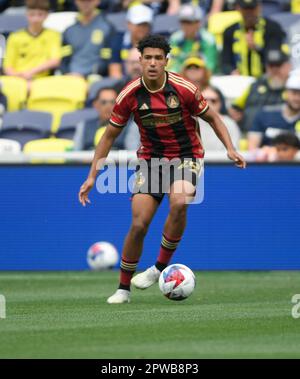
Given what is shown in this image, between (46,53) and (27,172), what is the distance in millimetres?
3595

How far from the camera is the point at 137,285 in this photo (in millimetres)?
11398

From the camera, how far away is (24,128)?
56.0 feet

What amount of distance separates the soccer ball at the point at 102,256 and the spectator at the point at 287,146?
2.55m

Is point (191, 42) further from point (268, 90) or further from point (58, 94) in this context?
point (58, 94)

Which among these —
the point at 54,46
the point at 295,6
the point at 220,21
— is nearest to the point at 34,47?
the point at 54,46

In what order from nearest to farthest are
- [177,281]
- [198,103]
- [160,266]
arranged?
[177,281] < [198,103] < [160,266]

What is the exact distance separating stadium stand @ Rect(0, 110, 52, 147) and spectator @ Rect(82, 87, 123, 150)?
77 cm

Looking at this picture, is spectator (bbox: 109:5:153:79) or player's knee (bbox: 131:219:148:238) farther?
spectator (bbox: 109:5:153:79)

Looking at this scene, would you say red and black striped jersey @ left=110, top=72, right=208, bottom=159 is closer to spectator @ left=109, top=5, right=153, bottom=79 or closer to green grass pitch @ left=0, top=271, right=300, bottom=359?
green grass pitch @ left=0, top=271, right=300, bottom=359

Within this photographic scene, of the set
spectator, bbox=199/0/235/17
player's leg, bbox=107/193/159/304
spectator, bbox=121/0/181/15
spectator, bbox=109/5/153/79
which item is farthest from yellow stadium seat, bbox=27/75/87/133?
player's leg, bbox=107/193/159/304

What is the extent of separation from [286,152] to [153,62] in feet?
17.0

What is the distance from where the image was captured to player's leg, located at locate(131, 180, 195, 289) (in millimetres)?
10992
